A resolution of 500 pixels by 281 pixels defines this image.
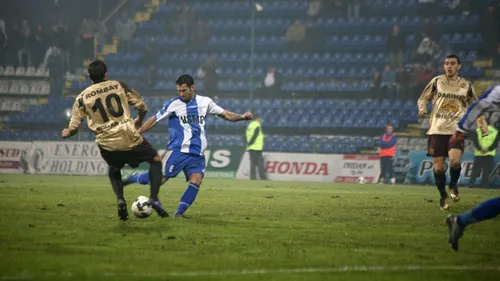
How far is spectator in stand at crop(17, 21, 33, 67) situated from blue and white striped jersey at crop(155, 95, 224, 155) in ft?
95.8

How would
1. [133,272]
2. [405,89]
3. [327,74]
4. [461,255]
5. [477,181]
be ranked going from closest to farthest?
1. [133,272]
2. [461,255]
3. [477,181]
4. [405,89]
5. [327,74]

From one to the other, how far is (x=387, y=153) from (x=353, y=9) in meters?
12.2

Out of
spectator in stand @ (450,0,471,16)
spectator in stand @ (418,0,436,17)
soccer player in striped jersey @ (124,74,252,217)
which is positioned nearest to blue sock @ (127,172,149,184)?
soccer player in striped jersey @ (124,74,252,217)

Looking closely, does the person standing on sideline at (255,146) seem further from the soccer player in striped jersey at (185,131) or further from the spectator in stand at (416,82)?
the soccer player in striped jersey at (185,131)

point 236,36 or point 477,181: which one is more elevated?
point 236,36

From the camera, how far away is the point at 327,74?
38188 mm

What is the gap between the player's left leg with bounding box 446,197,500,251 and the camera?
28.7 feet

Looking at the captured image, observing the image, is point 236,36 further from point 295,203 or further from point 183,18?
point 295,203

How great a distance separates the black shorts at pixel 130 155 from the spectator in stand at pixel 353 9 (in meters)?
29.5

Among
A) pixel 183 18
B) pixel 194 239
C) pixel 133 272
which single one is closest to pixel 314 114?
pixel 183 18

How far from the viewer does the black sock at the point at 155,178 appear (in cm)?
1202

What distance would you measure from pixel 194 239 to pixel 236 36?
32.5 meters

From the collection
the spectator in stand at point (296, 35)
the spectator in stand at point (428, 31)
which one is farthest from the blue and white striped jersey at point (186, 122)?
the spectator in stand at point (296, 35)

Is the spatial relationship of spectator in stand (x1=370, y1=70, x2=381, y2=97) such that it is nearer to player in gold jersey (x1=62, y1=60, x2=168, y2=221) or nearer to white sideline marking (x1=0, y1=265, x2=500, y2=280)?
player in gold jersey (x1=62, y1=60, x2=168, y2=221)
